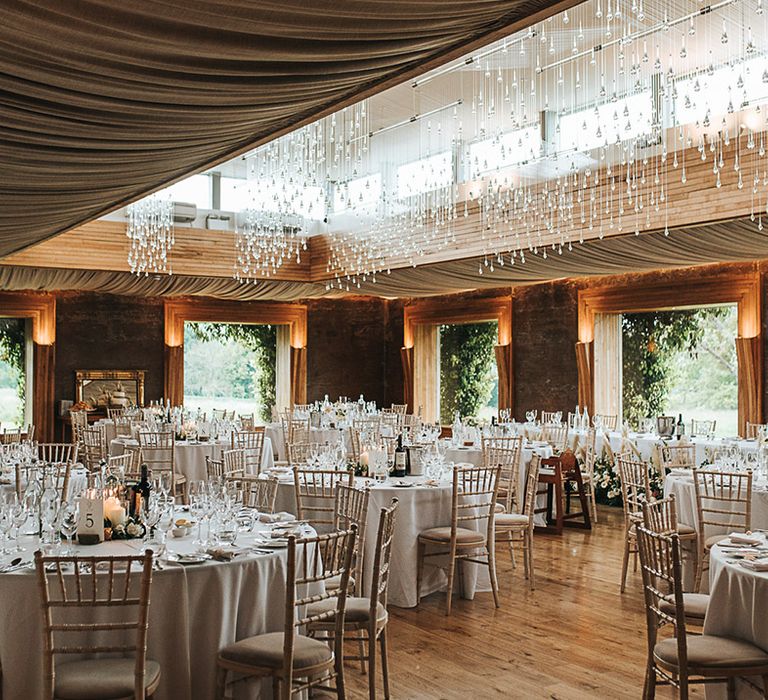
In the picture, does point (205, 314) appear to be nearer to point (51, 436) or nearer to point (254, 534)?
point (51, 436)

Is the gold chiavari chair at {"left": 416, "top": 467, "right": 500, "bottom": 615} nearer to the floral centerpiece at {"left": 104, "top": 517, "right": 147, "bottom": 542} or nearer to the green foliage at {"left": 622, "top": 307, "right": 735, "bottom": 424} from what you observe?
the floral centerpiece at {"left": 104, "top": 517, "right": 147, "bottom": 542}

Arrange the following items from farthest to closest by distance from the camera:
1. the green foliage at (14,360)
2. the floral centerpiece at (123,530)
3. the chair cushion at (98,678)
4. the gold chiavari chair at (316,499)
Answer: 1. the green foliage at (14,360)
2. the gold chiavari chair at (316,499)
3. the floral centerpiece at (123,530)
4. the chair cushion at (98,678)

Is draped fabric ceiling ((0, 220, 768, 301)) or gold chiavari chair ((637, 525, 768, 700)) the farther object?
draped fabric ceiling ((0, 220, 768, 301))

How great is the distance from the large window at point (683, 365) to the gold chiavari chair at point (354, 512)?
32.5ft

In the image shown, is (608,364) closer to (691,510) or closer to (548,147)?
(548,147)

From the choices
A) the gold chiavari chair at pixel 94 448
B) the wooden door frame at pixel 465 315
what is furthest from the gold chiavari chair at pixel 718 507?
the wooden door frame at pixel 465 315

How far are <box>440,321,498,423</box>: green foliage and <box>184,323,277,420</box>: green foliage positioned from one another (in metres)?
4.08

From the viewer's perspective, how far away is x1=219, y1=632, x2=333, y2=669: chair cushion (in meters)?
4.00

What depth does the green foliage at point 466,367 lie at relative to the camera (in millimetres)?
18672

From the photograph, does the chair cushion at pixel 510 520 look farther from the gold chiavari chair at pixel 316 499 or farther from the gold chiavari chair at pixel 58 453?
the gold chiavari chair at pixel 58 453

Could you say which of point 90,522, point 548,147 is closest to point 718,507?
point 90,522

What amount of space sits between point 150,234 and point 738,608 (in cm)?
1170

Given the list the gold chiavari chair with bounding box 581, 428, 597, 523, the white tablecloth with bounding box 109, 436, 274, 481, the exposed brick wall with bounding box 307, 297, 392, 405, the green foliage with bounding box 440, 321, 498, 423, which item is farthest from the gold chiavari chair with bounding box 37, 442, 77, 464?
the green foliage with bounding box 440, 321, 498, 423

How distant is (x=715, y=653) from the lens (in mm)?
4062
